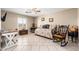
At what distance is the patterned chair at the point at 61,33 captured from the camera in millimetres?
2049

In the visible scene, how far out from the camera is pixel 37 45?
2.06 meters

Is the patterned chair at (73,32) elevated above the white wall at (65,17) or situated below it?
below

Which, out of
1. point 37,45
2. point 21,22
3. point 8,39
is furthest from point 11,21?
point 37,45

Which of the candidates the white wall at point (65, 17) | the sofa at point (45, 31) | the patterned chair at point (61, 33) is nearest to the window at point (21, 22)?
the sofa at point (45, 31)

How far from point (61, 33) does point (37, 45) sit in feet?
2.50

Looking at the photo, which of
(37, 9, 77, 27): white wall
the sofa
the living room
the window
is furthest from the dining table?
(37, 9, 77, 27): white wall

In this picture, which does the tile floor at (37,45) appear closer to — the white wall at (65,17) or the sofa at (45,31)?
the sofa at (45,31)

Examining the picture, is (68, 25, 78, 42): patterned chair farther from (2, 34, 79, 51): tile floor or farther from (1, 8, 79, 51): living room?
(2, 34, 79, 51): tile floor

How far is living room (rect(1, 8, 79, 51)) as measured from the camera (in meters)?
1.95

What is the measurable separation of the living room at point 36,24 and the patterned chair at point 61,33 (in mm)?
78

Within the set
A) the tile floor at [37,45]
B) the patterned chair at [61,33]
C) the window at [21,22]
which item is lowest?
A: the tile floor at [37,45]
